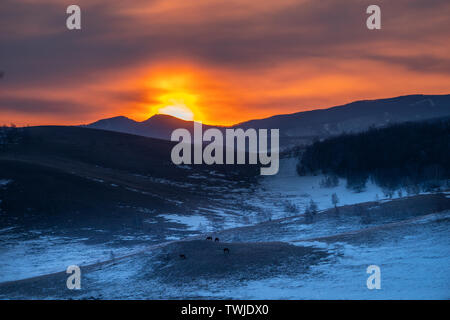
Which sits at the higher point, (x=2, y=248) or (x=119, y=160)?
(x=119, y=160)

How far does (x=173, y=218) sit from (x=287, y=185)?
1102 inches

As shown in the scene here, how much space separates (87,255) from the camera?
34906mm

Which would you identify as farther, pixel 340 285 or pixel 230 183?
pixel 230 183

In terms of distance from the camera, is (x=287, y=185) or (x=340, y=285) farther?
(x=287, y=185)

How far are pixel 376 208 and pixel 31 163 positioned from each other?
42.4 meters

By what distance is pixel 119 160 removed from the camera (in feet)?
271

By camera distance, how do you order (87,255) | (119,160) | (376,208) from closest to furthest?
(87,255)
(376,208)
(119,160)

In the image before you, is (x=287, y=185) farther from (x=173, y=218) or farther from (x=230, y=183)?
(x=173, y=218)

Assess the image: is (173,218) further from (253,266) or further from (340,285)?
(340,285)
